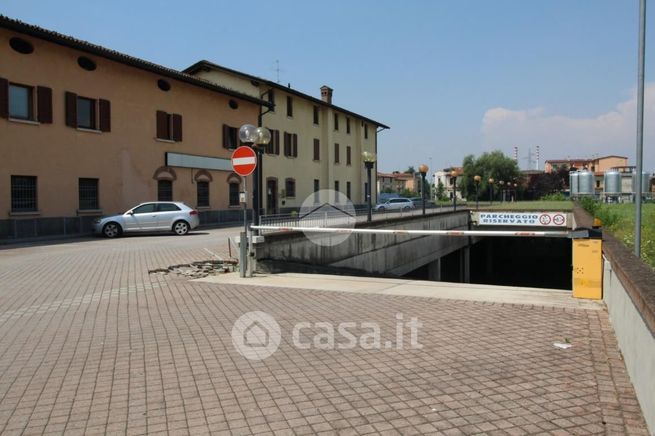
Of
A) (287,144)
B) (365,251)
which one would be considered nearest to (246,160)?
(365,251)

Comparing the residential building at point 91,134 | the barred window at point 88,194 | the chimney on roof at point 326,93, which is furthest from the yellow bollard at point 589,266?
the chimney on roof at point 326,93

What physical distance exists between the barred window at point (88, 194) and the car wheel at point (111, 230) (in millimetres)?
2915

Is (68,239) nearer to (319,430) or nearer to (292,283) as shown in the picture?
(292,283)

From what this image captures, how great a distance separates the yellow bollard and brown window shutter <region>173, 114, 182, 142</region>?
78.2 ft

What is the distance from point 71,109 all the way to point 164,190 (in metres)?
6.45

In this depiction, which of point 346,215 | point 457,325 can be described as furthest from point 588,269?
point 346,215

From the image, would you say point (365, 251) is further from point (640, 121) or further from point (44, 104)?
point (44, 104)

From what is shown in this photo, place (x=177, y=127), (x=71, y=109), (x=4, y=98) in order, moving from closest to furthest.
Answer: (x=4, y=98)
(x=71, y=109)
(x=177, y=127)

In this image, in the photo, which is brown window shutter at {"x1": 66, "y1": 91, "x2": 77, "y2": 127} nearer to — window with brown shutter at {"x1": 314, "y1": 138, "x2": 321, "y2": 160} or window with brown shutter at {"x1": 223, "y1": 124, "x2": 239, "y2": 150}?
window with brown shutter at {"x1": 223, "y1": 124, "x2": 239, "y2": 150}

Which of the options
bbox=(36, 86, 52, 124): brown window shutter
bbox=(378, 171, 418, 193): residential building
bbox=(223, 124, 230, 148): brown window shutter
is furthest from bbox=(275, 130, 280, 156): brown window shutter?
bbox=(378, 171, 418, 193): residential building

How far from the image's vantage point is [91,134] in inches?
902

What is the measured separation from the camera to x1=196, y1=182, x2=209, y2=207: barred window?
29.5m

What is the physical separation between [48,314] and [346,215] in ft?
39.0

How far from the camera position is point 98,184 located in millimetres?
23266
